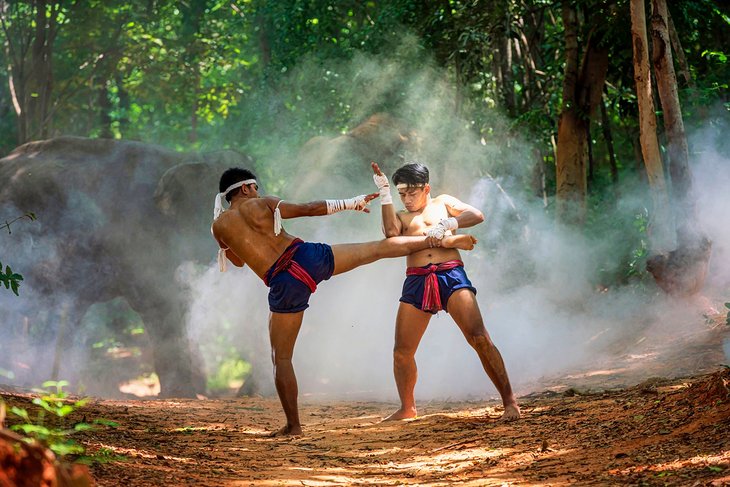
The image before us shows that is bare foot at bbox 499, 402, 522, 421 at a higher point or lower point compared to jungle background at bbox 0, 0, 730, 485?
lower

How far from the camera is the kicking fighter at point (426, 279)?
23.0 ft

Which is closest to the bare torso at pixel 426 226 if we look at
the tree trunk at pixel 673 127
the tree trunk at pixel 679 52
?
the tree trunk at pixel 673 127

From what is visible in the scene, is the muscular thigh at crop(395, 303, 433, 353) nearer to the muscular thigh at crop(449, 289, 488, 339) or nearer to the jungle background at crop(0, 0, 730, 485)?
the muscular thigh at crop(449, 289, 488, 339)

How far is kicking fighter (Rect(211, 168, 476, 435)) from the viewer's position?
6805 mm

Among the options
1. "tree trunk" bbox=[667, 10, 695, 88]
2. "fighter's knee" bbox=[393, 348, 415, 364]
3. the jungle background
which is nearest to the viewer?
"fighter's knee" bbox=[393, 348, 415, 364]

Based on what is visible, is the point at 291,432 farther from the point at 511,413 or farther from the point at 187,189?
the point at 187,189

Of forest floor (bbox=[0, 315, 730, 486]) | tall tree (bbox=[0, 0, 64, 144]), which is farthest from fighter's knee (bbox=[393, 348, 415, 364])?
tall tree (bbox=[0, 0, 64, 144])

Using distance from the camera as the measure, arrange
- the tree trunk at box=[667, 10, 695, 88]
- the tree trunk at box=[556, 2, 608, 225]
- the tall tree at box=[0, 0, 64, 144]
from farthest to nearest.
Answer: the tall tree at box=[0, 0, 64, 144] < the tree trunk at box=[556, 2, 608, 225] < the tree trunk at box=[667, 10, 695, 88]

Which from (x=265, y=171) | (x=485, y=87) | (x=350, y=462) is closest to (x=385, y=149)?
(x=485, y=87)

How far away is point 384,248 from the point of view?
7.22 m

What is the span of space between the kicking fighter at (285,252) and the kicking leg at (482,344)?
41 cm

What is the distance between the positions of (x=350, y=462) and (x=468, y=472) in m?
0.83

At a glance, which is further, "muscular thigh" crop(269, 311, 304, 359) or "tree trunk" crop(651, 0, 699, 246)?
"tree trunk" crop(651, 0, 699, 246)

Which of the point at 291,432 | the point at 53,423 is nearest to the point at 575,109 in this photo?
the point at 291,432
